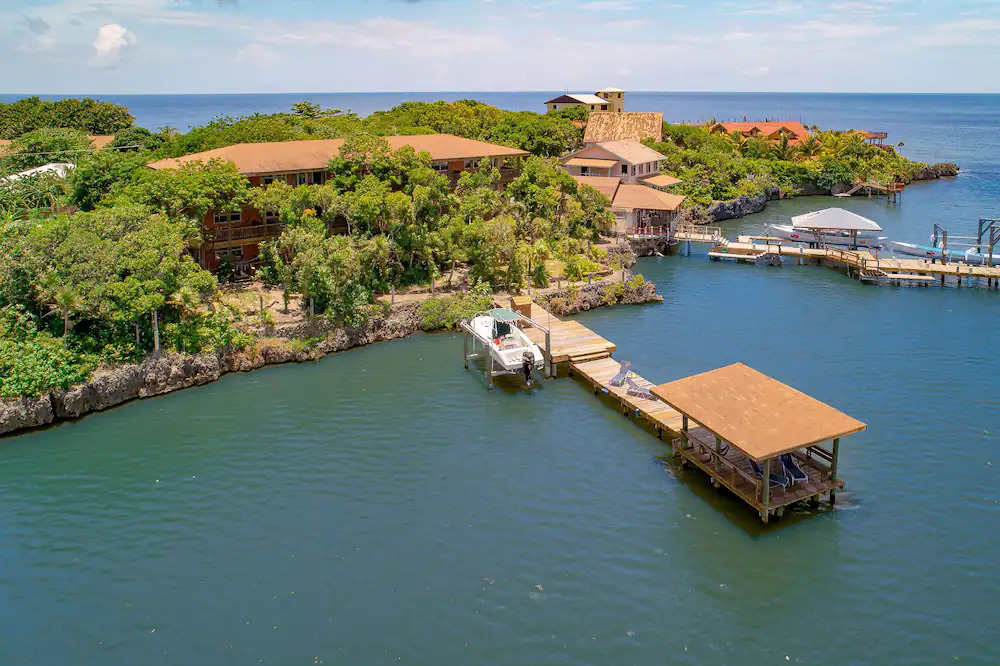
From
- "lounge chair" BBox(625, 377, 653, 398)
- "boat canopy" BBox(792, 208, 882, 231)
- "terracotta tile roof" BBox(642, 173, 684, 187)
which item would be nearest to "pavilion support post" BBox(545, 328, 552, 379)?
"lounge chair" BBox(625, 377, 653, 398)

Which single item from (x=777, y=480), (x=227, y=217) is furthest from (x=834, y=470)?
(x=227, y=217)

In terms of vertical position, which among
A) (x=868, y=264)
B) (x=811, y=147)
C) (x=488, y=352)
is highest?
(x=811, y=147)

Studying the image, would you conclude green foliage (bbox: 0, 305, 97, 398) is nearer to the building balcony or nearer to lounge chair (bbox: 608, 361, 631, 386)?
the building balcony

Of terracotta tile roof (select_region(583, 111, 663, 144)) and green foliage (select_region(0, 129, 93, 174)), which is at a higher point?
terracotta tile roof (select_region(583, 111, 663, 144))

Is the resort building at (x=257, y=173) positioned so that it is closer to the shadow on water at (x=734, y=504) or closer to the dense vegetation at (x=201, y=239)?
the dense vegetation at (x=201, y=239)

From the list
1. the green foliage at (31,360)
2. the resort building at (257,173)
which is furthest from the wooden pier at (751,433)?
the resort building at (257,173)

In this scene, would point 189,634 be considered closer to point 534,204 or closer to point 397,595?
point 397,595

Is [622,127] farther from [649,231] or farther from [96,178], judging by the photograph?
[96,178]
